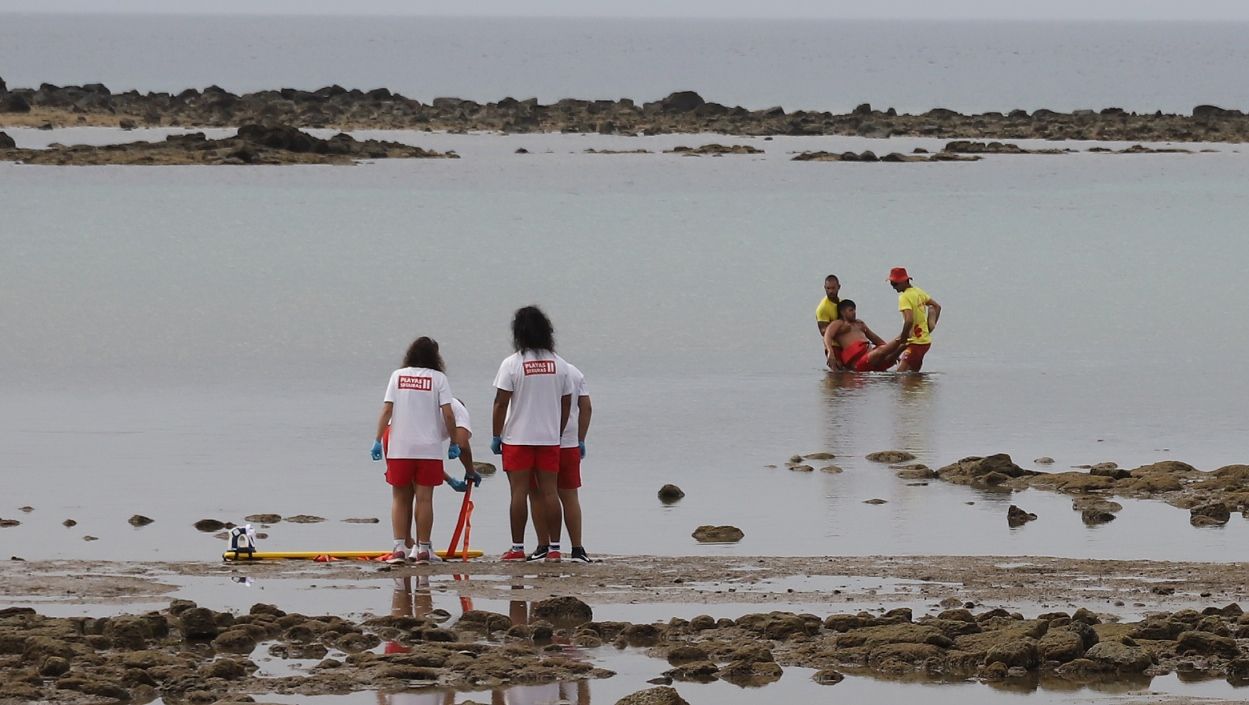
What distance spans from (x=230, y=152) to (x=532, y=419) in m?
48.5

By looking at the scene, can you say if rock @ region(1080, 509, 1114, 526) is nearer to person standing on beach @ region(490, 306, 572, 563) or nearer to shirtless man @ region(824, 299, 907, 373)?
person standing on beach @ region(490, 306, 572, 563)

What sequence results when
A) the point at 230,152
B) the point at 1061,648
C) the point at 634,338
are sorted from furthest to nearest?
the point at 230,152 → the point at 634,338 → the point at 1061,648

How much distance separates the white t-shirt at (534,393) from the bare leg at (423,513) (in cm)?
58

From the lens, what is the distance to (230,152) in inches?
2368

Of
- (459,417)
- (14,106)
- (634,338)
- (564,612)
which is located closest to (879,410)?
(634,338)

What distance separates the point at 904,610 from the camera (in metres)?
11.0

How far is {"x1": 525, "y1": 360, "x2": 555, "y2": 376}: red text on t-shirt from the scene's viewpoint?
1305 cm

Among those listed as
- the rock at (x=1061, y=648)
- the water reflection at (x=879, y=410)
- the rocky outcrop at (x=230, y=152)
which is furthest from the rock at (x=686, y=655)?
the rocky outcrop at (x=230, y=152)

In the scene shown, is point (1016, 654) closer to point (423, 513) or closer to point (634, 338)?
point (423, 513)

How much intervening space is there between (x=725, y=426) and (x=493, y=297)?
13.1m

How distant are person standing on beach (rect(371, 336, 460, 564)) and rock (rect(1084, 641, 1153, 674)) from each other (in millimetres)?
4315

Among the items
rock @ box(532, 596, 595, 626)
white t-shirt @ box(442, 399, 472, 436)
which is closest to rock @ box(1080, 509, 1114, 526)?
white t-shirt @ box(442, 399, 472, 436)

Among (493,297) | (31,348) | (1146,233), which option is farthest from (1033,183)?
(31,348)

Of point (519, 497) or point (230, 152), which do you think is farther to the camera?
point (230, 152)
